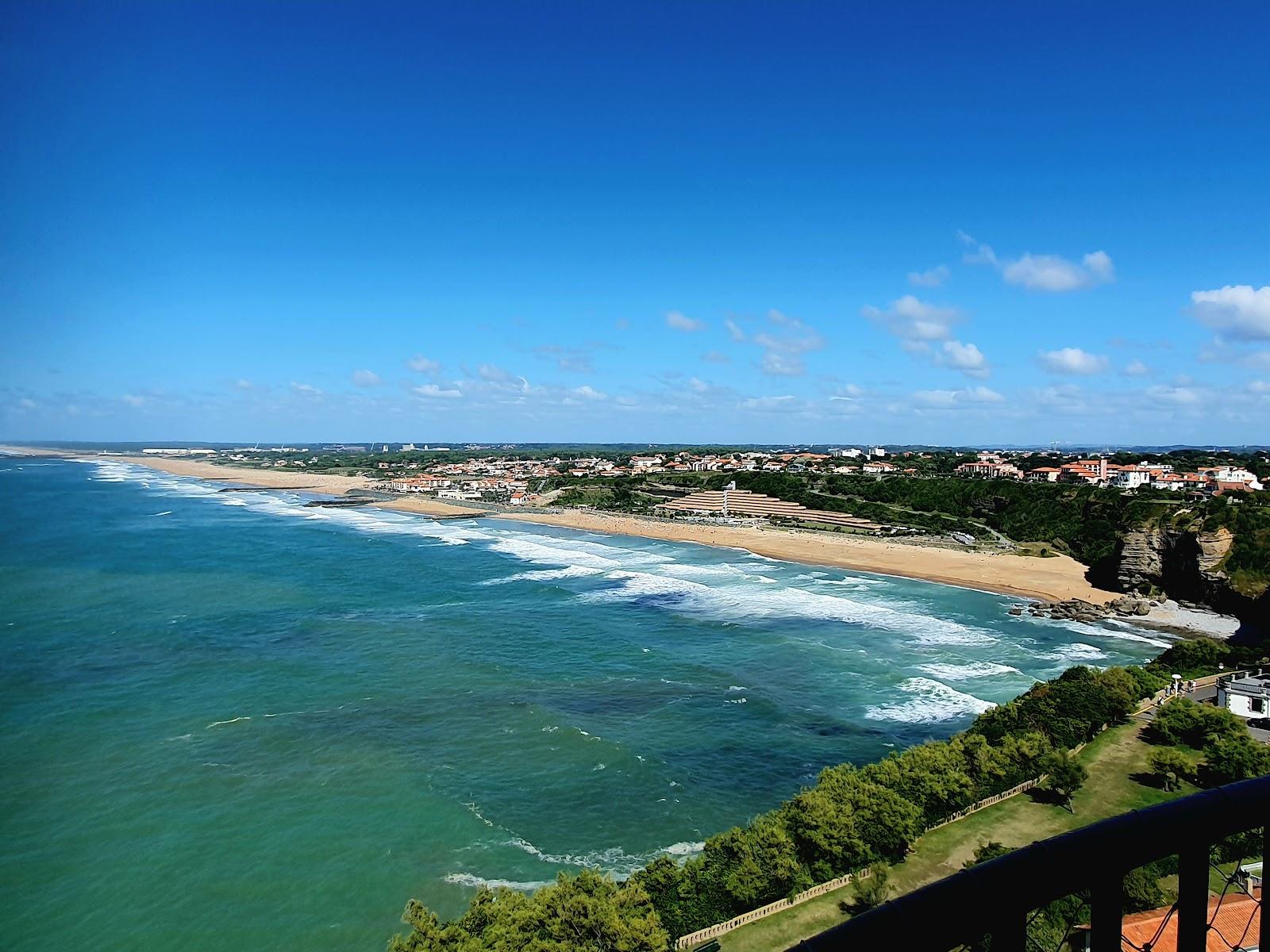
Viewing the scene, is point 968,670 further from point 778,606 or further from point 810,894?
point 810,894

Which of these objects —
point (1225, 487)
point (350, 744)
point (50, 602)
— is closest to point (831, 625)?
point (350, 744)

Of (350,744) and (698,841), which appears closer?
(698,841)

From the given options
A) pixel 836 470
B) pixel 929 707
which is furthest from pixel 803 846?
pixel 836 470

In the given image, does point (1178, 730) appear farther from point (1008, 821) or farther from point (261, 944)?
point (261, 944)

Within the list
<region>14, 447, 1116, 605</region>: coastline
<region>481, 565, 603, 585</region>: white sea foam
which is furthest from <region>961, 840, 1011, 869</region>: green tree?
<region>481, 565, 603, 585</region>: white sea foam

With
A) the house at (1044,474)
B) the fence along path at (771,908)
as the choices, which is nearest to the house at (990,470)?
the house at (1044,474)

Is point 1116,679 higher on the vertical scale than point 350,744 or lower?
higher

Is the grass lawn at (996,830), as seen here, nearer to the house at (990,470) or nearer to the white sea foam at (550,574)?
the white sea foam at (550,574)
